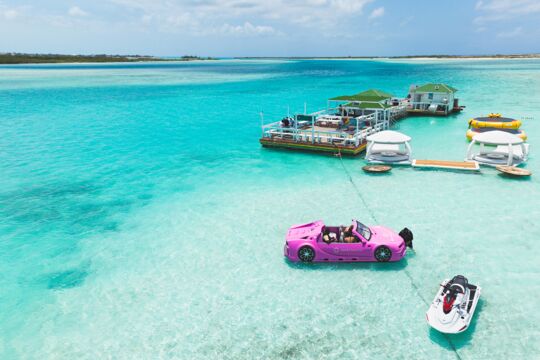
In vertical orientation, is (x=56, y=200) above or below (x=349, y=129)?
below

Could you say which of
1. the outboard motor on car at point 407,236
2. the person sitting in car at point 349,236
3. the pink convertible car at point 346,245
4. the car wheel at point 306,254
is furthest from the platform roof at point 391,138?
the car wheel at point 306,254

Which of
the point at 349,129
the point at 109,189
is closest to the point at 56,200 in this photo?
the point at 109,189

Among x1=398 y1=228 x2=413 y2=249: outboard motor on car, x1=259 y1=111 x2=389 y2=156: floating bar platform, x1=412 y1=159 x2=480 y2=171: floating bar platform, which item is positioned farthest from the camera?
x1=259 y1=111 x2=389 y2=156: floating bar platform

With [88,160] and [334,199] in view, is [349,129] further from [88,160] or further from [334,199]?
[88,160]

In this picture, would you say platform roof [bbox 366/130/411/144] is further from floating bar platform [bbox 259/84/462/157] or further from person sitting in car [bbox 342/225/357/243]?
person sitting in car [bbox 342/225/357/243]

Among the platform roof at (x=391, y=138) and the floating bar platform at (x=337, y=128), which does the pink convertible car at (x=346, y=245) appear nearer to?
the platform roof at (x=391, y=138)

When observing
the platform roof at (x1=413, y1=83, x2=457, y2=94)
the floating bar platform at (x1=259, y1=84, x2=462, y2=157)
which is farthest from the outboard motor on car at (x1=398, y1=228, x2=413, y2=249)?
the platform roof at (x1=413, y1=83, x2=457, y2=94)

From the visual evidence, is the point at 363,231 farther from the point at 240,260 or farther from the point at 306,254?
the point at 240,260
